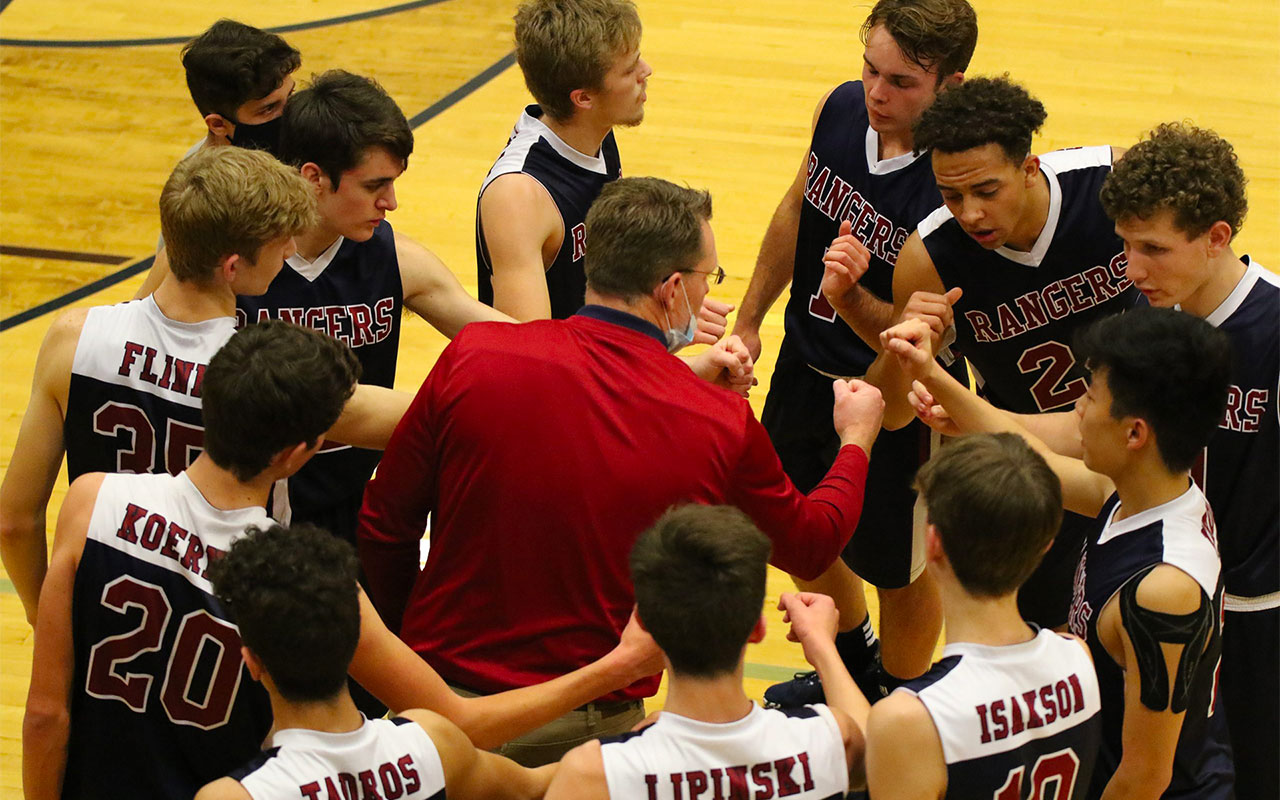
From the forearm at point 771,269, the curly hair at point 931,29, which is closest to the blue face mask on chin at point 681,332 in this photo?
the curly hair at point 931,29

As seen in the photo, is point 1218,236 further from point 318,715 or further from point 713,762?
point 318,715

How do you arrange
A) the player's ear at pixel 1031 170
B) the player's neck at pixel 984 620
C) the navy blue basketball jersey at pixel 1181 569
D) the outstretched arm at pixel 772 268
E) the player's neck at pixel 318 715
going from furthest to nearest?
the outstretched arm at pixel 772 268 → the player's ear at pixel 1031 170 → the navy blue basketball jersey at pixel 1181 569 → the player's neck at pixel 984 620 → the player's neck at pixel 318 715

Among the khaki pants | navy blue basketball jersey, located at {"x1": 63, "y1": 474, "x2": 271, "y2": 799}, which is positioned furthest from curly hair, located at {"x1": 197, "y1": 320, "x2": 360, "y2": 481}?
the khaki pants

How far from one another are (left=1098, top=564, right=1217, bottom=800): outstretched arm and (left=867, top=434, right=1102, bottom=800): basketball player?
11.4 inches

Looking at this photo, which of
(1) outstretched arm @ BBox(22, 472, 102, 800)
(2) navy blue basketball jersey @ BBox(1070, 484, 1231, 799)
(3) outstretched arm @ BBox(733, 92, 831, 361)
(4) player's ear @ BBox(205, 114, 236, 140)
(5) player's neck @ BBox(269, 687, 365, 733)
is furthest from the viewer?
(3) outstretched arm @ BBox(733, 92, 831, 361)

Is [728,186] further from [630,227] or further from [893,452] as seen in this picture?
[630,227]

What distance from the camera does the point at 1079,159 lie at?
4016 mm

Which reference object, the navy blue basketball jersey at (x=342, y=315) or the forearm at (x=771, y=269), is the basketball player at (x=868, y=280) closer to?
the forearm at (x=771, y=269)

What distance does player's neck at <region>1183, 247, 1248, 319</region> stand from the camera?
3312 millimetres

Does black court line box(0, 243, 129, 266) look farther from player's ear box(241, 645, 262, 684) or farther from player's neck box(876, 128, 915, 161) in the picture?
player's ear box(241, 645, 262, 684)

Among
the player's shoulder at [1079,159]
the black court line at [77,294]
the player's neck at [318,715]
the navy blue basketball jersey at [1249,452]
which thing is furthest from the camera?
the black court line at [77,294]

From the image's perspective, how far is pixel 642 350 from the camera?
297cm

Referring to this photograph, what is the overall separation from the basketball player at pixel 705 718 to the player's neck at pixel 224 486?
2.55ft

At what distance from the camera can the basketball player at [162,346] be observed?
3051 millimetres
